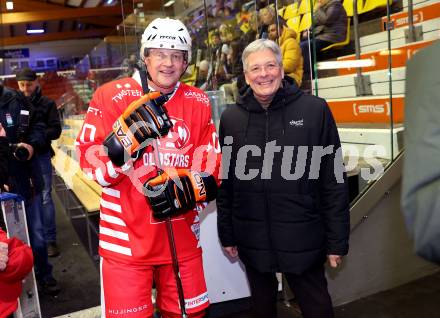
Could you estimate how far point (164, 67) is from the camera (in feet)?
5.79

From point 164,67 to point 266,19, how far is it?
2029 millimetres

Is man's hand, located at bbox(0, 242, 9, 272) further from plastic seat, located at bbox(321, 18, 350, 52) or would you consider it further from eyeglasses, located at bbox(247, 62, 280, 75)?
plastic seat, located at bbox(321, 18, 350, 52)

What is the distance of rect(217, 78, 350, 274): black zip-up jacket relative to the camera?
1.93 meters

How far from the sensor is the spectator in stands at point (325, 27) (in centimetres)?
291

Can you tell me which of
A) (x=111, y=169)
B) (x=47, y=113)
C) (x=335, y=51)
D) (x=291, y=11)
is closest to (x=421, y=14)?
(x=335, y=51)

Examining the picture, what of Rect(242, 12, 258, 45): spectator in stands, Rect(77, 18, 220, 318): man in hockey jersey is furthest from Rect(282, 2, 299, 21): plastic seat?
Rect(77, 18, 220, 318): man in hockey jersey

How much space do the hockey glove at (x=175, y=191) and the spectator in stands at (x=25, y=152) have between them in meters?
1.90

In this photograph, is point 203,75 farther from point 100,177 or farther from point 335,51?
point 100,177

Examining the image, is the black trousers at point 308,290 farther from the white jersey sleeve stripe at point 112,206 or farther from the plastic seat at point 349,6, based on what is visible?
the plastic seat at point 349,6

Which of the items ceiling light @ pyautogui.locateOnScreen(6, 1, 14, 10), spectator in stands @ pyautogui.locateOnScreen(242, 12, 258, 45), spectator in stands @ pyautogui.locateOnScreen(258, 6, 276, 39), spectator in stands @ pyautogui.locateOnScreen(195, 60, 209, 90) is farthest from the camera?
ceiling light @ pyautogui.locateOnScreen(6, 1, 14, 10)

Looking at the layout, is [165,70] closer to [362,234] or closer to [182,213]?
[182,213]

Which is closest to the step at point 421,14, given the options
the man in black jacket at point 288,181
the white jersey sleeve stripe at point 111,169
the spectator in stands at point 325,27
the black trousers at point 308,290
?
the spectator in stands at point 325,27

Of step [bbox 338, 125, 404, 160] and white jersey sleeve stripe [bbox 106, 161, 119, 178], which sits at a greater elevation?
white jersey sleeve stripe [bbox 106, 161, 119, 178]

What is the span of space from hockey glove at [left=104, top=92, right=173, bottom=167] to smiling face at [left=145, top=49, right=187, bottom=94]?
0.44ft
